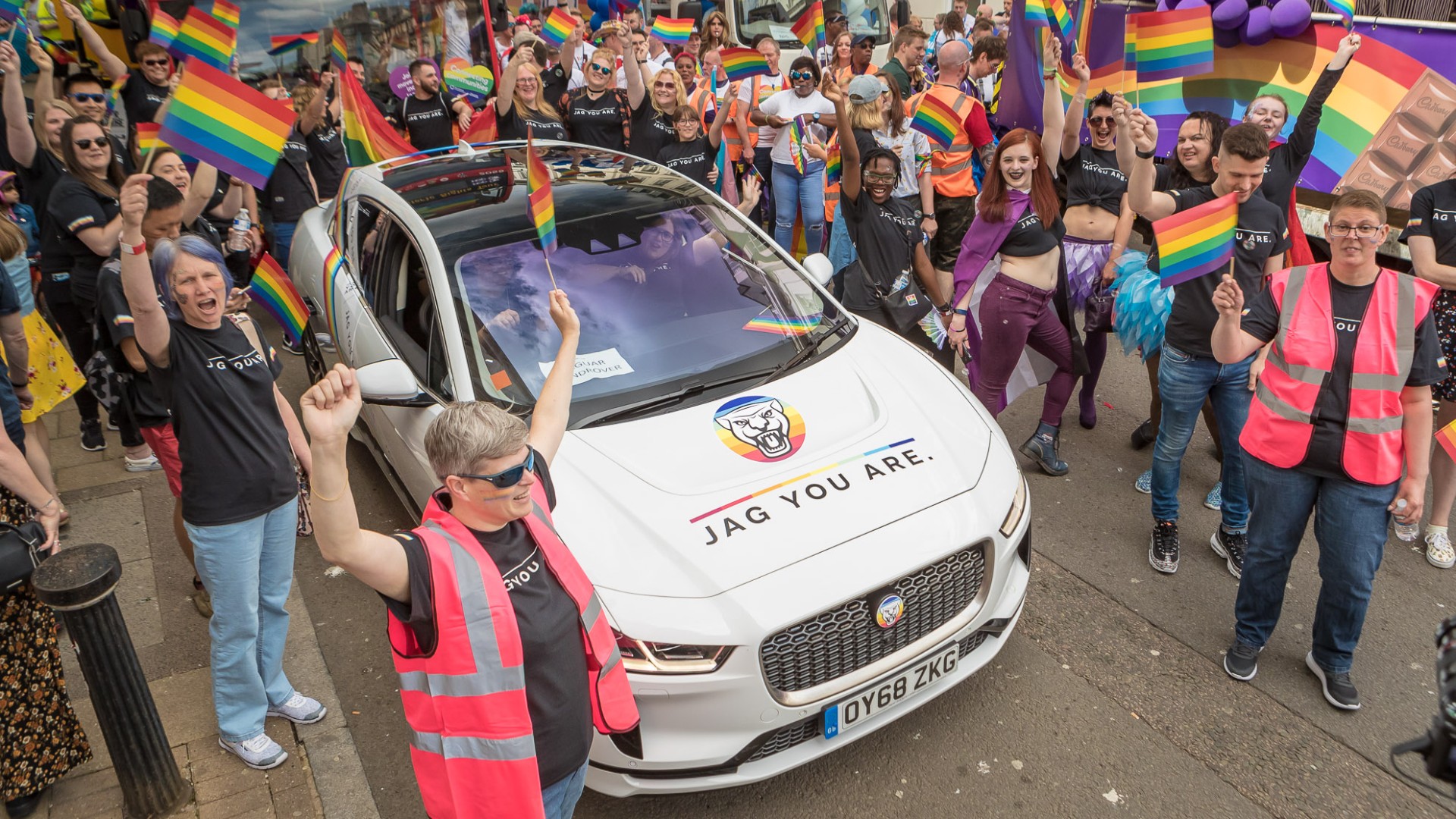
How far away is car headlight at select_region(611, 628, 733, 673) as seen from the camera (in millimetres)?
2762

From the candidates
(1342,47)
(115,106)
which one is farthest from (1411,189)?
(115,106)

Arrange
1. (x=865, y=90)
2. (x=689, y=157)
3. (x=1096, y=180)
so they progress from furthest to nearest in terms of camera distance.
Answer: (x=689, y=157) → (x=865, y=90) → (x=1096, y=180)

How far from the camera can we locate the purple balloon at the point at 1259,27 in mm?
7234

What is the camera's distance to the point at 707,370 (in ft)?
12.2

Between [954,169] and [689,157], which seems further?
[689,157]

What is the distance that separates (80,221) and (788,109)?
5.74 metres

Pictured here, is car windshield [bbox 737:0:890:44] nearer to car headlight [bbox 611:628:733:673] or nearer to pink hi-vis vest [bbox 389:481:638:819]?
car headlight [bbox 611:628:733:673]

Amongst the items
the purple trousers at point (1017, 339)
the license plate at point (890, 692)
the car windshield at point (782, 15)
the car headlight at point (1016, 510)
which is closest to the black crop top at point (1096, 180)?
the purple trousers at point (1017, 339)

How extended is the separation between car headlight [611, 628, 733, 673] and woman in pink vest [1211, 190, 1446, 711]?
2.17 m

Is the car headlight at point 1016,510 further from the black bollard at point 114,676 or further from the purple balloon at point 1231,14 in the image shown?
the purple balloon at point 1231,14

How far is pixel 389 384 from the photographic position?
11.6ft

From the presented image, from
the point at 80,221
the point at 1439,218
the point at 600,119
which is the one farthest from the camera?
the point at 600,119

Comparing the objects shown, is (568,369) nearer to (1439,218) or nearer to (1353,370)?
(1353,370)

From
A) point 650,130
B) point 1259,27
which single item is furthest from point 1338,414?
point 650,130
